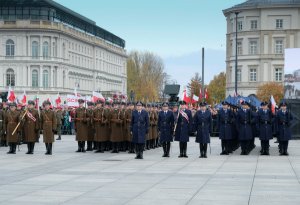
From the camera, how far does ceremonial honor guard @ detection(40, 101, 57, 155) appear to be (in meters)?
24.5

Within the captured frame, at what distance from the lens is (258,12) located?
101 m

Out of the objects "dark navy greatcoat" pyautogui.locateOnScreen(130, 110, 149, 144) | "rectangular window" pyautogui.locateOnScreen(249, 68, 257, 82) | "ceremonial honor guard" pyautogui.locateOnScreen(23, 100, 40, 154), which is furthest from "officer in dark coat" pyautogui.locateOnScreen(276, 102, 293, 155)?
"rectangular window" pyautogui.locateOnScreen(249, 68, 257, 82)

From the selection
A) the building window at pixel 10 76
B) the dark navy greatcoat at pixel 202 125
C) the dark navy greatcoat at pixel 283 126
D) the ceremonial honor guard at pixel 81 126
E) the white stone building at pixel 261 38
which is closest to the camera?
the dark navy greatcoat at pixel 202 125

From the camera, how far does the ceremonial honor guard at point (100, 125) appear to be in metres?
25.9

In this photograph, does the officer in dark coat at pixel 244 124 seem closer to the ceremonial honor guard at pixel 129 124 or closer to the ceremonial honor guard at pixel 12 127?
the ceremonial honor guard at pixel 129 124

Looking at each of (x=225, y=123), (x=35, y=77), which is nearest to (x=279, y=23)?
(x=35, y=77)

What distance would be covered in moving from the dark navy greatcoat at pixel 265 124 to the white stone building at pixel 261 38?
248 ft

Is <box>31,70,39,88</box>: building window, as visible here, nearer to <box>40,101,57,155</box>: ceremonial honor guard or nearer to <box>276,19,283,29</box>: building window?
<box>276,19,283,29</box>: building window

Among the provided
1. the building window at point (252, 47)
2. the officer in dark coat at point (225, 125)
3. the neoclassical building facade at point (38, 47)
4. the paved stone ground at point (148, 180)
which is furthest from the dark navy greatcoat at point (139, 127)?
the neoclassical building facade at point (38, 47)

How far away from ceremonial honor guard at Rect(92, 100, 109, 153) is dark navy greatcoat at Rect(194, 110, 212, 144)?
147 inches

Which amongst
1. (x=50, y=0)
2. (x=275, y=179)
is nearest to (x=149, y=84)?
(x=50, y=0)

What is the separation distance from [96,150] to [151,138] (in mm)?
2662

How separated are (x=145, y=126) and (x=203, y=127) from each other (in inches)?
78.2

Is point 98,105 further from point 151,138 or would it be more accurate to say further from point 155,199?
point 155,199
